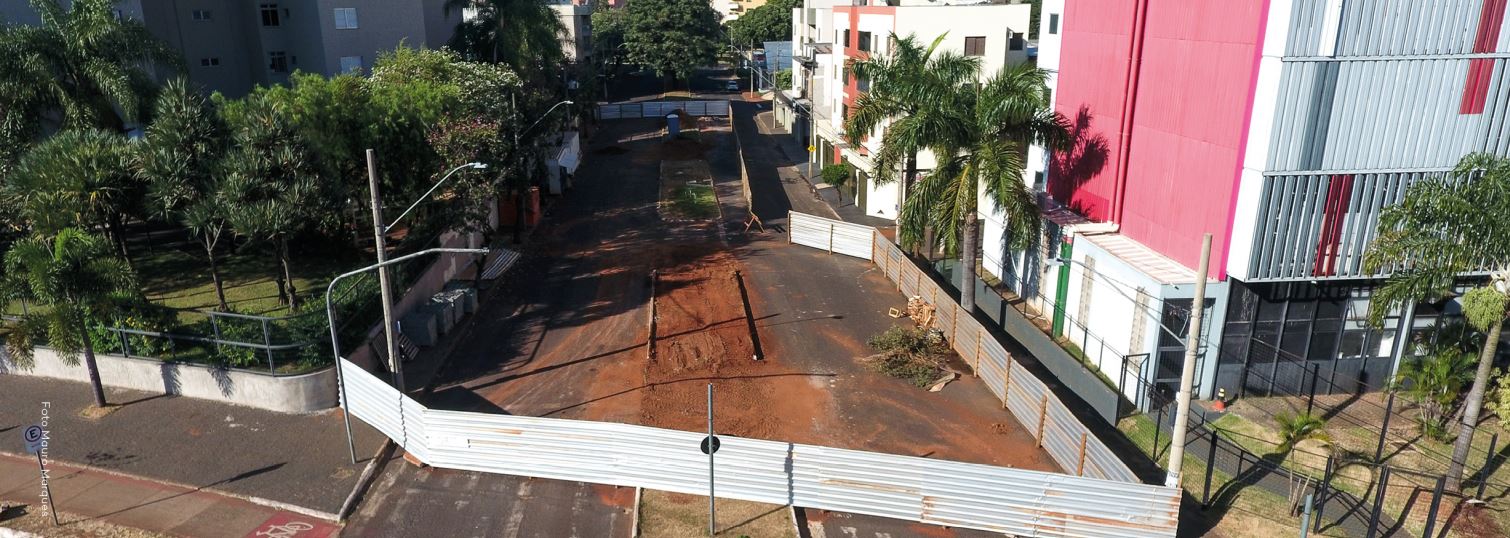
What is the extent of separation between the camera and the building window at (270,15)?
52.0 meters

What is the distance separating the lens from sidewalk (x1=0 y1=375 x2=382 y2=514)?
2025 centimetres

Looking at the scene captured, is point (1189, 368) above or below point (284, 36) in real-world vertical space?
below

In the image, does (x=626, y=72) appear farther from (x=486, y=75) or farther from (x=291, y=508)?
(x=291, y=508)

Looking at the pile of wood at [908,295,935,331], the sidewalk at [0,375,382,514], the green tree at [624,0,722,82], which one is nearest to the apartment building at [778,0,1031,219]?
the pile of wood at [908,295,935,331]

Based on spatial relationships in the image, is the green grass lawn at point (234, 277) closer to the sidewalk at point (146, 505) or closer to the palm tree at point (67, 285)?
Answer: the palm tree at point (67, 285)

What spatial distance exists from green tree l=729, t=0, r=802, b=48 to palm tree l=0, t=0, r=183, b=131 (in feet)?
315

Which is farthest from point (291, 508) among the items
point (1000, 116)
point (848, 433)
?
point (1000, 116)

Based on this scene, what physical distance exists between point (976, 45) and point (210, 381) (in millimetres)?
35507

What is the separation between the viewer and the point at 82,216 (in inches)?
1030

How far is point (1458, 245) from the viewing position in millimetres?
18000

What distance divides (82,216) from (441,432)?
47.2 ft

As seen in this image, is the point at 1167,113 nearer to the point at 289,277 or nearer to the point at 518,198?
the point at 518,198

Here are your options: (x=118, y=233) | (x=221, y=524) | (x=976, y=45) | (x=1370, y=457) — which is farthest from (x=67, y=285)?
(x=976, y=45)

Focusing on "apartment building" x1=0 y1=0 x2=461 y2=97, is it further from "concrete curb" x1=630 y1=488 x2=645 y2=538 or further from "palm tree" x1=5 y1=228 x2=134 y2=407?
"concrete curb" x1=630 y1=488 x2=645 y2=538
